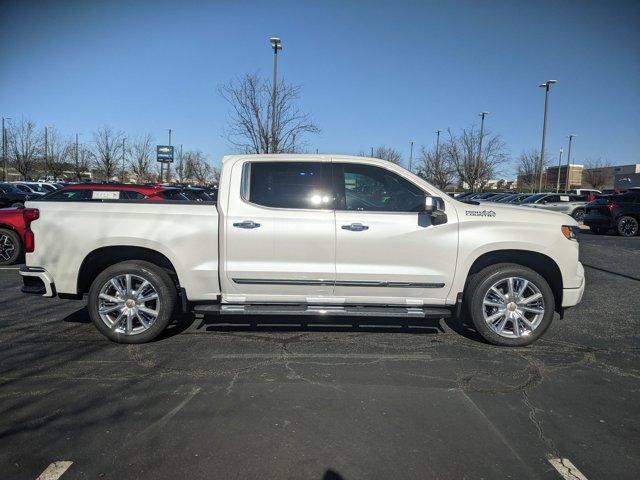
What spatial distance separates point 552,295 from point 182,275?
150 inches

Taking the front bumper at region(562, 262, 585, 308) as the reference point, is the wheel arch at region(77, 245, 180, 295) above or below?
above

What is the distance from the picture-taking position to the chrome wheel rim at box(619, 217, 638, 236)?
1753cm

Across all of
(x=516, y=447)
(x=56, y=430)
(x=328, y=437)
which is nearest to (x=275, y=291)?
(x=328, y=437)

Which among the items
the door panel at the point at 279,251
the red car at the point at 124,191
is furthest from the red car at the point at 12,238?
the door panel at the point at 279,251

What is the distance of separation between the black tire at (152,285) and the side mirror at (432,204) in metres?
2.70

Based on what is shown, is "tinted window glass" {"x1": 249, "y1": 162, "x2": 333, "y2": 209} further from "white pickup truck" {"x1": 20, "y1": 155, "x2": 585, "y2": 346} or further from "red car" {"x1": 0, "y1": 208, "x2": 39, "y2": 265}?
"red car" {"x1": 0, "y1": 208, "x2": 39, "y2": 265}

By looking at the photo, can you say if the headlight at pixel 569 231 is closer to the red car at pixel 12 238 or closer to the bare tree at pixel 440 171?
the red car at pixel 12 238

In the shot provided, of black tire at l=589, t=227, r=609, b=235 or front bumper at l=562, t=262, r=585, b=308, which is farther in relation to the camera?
black tire at l=589, t=227, r=609, b=235

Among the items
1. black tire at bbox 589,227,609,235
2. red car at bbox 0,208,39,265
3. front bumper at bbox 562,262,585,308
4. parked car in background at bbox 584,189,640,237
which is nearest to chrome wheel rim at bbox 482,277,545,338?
front bumper at bbox 562,262,585,308

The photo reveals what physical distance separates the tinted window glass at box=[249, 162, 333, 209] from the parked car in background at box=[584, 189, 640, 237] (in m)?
16.7

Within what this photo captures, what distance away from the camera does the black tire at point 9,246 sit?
9750 millimetres

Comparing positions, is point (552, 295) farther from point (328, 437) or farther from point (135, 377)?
point (135, 377)

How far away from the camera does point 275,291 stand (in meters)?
4.82

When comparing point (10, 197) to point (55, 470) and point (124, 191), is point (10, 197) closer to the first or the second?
point (124, 191)
